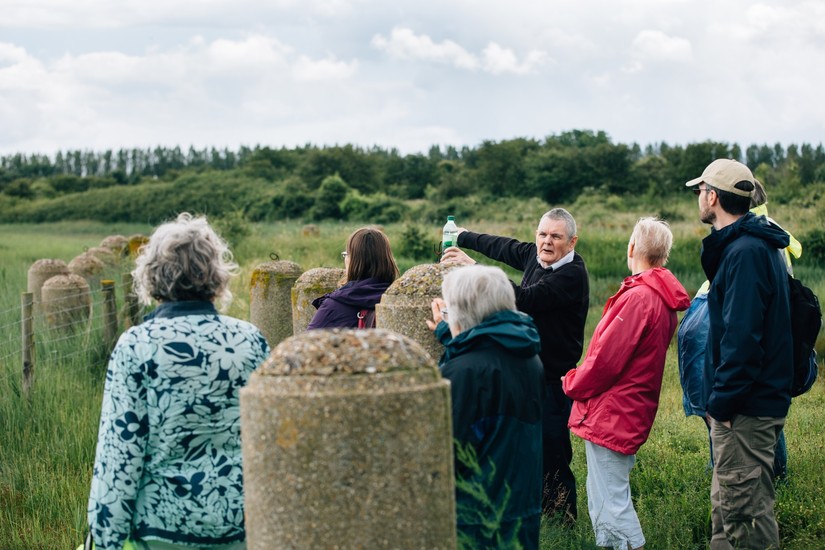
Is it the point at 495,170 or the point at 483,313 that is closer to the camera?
the point at 483,313

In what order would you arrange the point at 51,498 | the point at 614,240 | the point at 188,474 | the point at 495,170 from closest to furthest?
1. the point at 188,474
2. the point at 51,498
3. the point at 614,240
4. the point at 495,170

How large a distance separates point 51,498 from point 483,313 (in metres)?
4.07

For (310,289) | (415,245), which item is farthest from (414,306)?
(415,245)

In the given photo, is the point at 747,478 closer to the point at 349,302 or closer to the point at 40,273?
the point at 349,302

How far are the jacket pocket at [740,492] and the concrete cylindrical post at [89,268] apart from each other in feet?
41.9

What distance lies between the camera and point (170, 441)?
2902 mm

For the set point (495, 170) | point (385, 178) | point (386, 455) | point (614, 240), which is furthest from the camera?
point (385, 178)

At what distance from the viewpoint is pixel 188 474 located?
2926 mm

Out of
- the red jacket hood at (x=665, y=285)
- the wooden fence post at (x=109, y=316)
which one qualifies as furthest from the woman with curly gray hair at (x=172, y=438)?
the wooden fence post at (x=109, y=316)

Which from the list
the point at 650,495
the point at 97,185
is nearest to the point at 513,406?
the point at 650,495

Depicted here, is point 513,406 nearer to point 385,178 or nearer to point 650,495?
point 650,495

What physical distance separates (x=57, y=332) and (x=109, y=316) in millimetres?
874

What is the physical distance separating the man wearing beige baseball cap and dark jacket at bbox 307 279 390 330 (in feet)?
6.36

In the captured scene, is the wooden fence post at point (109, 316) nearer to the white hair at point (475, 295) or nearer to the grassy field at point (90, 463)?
the grassy field at point (90, 463)
